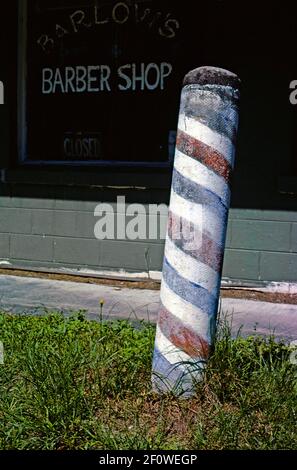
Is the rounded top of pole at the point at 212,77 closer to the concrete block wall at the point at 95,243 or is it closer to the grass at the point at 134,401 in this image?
the grass at the point at 134,401

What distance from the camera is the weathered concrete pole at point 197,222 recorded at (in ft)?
10.5

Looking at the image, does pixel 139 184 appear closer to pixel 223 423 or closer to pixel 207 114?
pixel 207 114

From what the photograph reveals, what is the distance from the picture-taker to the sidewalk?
5.20m

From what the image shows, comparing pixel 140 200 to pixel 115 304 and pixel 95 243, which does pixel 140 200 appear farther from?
pixel 115 304

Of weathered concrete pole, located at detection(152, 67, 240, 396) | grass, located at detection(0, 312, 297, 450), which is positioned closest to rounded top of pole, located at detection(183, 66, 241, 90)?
weathered concrete pole, located at detection(152, 67, 240, 396)

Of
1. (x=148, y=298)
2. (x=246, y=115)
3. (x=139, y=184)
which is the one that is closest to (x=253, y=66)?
(x=246, y=115)

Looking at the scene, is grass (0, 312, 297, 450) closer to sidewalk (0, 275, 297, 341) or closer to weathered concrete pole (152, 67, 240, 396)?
weathered concrete pole (152, 67, 240, 396)

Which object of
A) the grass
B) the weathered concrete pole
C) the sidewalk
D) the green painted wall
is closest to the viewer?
the grass

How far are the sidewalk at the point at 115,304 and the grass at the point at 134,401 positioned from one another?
1311 millimetres

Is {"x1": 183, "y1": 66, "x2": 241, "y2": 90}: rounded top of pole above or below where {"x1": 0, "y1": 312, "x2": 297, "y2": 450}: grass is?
above

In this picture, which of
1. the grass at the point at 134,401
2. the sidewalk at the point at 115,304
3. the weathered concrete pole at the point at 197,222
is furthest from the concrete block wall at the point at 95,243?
the weathered concrete pole at the point at 197,222

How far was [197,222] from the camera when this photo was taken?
125 inches

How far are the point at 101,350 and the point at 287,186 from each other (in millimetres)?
3039

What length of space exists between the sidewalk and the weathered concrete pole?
67.4 inches
